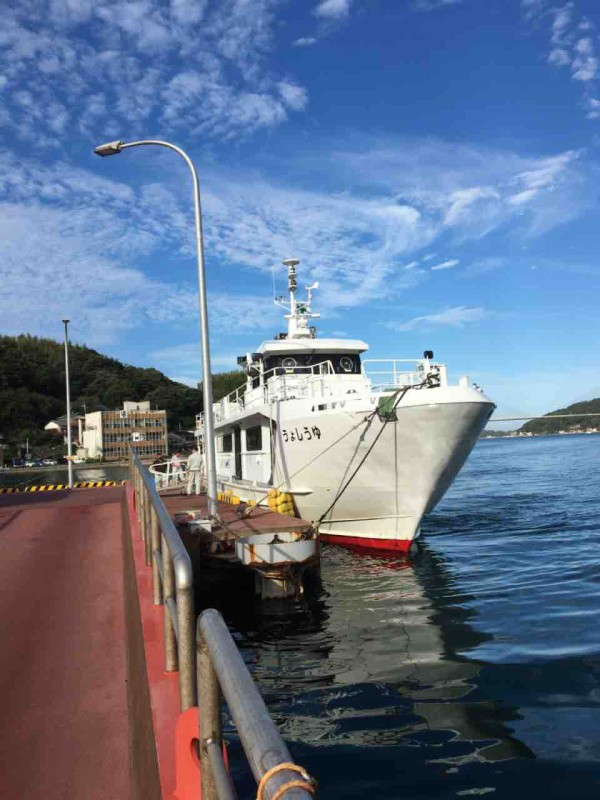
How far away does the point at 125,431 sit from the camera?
351 ft

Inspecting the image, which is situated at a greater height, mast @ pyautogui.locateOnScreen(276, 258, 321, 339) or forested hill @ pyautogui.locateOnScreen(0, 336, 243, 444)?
forested hill @ pyautogui.locateOnScreen(0, 336, 243, 444)

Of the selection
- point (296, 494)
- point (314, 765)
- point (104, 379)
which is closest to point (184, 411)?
point (104, 379)

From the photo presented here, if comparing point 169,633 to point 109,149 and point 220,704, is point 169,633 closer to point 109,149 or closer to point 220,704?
point 220,704

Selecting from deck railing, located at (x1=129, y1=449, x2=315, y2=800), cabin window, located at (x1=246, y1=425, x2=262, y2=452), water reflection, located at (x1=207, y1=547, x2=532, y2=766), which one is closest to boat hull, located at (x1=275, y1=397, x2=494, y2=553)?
water reflection, located at (x1=207, y1=547, x2=532, y2=766)

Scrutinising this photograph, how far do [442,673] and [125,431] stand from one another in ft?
341

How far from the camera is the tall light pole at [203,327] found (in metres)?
10.9

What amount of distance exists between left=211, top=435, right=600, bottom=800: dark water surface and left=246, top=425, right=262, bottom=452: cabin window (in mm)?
4919

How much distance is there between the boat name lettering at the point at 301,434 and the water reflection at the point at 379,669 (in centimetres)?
348

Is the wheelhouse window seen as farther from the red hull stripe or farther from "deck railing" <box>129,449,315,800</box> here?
"deck railing" <box>129,449,315,800</box>

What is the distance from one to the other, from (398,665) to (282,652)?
1.76 meters

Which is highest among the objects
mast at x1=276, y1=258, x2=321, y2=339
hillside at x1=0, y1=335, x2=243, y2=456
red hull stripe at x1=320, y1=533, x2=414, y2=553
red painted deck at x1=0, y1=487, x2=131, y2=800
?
hillside at x1=0, y1=335, x2=243, y2=456

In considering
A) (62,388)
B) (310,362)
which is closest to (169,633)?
(310,362)

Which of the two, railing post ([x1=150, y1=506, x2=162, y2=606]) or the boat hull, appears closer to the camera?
railing post ([x1=150, y1=506, x2=162, y2=606])

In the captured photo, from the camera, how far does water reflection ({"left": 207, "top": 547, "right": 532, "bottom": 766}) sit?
6129 mm
